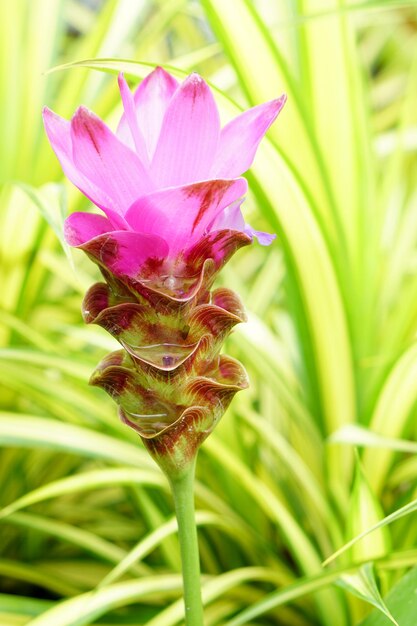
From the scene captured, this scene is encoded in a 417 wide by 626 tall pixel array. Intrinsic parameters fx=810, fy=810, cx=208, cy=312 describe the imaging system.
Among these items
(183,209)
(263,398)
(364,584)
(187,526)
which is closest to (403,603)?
(364,584)

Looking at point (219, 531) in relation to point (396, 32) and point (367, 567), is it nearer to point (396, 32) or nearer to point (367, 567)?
point (367, 567)

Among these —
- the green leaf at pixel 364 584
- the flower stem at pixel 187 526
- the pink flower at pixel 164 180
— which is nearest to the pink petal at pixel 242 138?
the pink flower at pixel 164 180

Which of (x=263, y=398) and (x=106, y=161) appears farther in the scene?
(x=263, y=398)

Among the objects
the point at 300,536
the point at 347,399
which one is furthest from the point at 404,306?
the point at 300,536

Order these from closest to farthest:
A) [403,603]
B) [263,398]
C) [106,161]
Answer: [106,161]
[403,603]
[263,398]

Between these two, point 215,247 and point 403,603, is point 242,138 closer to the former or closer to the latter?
point 215,247

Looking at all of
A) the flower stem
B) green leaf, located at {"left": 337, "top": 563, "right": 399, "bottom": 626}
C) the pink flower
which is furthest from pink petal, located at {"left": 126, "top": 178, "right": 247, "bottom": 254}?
green leaf, located at {"left": 337, "top": 563, "right": 399, "bottom": 626}

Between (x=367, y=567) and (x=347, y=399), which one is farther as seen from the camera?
(x=347, y=399)

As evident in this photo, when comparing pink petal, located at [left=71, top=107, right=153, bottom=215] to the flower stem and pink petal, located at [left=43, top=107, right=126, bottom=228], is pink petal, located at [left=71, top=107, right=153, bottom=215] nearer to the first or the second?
pink petal, located at [left=43, top=107, right=126, bottom=228]
